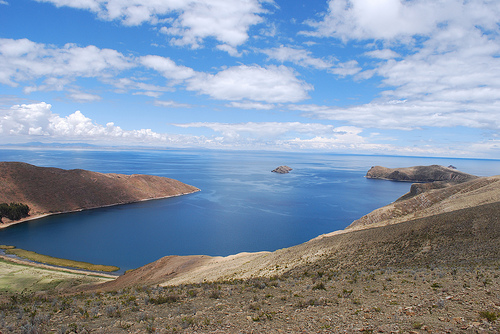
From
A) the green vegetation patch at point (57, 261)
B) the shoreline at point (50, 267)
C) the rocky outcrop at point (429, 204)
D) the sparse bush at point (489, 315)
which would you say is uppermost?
the sparse bush at point (489, 315)

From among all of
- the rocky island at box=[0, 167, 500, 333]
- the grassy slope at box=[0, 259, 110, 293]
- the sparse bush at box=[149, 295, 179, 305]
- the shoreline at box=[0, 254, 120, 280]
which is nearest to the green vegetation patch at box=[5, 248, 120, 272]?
the shoreline at box=[0, 254, 120, 280]

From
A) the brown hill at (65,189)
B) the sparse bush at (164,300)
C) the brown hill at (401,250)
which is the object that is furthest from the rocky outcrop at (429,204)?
the brown hill at (65,189)

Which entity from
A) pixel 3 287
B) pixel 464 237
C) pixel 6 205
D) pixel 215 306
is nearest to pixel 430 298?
pixel 215 306

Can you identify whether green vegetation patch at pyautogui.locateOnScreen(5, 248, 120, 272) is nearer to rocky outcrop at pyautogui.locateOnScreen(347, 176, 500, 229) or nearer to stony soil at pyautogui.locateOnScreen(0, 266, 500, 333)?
stony soil at pyautogui.locateOnScreen(0, 266, 500, 333)

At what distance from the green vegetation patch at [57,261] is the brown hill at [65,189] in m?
40.1

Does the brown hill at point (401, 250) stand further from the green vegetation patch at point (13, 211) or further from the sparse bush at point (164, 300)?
the green vegetation patch at point (13, 211)

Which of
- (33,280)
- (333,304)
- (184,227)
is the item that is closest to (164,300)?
(333,304)

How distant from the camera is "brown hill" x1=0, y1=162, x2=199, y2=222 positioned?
95425 mm

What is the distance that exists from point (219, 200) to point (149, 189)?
36712 millimetres

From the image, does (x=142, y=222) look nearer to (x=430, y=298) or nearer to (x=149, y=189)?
(x=149, y=189)

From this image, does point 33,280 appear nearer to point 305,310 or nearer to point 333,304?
point 305,310

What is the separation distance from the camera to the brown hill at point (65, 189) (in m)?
95.4

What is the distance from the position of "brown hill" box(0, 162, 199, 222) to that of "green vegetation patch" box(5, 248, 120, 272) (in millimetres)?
40147

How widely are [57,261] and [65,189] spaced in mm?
64612
